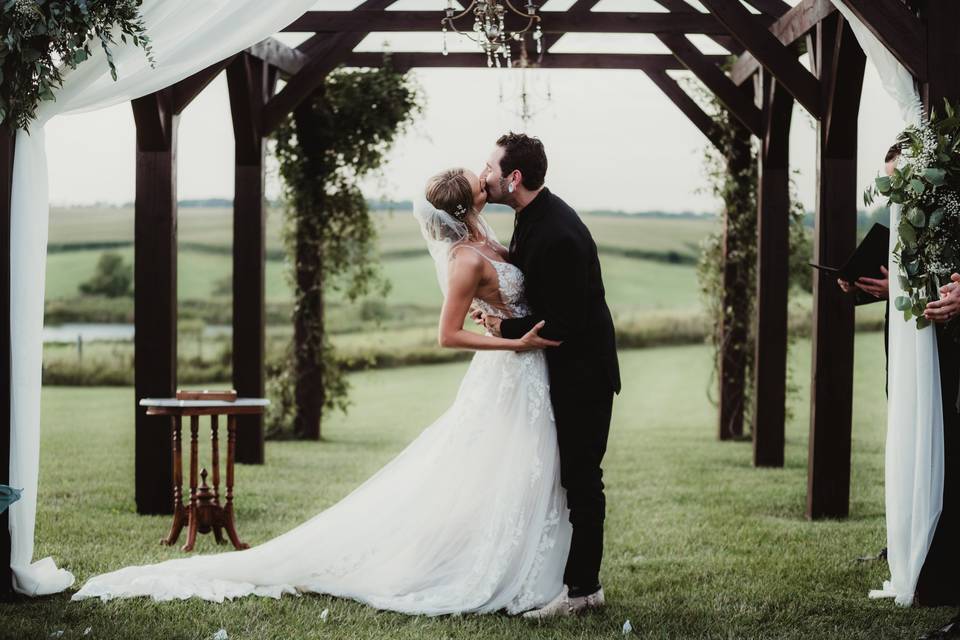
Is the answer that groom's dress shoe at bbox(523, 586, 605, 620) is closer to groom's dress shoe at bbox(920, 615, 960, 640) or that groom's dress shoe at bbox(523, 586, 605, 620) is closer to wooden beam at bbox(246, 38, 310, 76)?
groom's dress shoe at bbox(920, 615, 960, 640)

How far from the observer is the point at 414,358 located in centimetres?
1518

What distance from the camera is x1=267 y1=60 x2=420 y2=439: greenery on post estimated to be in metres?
8.19

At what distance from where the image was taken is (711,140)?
316 inches

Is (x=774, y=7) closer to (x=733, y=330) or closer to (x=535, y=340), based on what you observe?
(x=733, y=330)

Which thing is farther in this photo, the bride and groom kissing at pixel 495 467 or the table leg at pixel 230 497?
the table leg at pixel 230 497

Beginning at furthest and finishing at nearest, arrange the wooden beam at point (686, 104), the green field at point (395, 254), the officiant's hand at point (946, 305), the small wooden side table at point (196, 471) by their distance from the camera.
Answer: the green field at point (395, 254)
the wooden beam at point (686, 104)
the small wooden side table at point (196, 471)
the officiant's hand at point (946, 305)

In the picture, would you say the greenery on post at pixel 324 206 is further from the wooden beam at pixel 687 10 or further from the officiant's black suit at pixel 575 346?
the officiant's black suit at pixel 575 346

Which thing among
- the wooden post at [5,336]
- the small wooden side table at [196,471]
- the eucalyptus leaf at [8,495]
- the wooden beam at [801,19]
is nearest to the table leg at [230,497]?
the small wooden side table at [196,471]

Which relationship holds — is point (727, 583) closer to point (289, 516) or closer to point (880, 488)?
point (289, 516)

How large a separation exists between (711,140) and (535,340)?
4838 millimetres

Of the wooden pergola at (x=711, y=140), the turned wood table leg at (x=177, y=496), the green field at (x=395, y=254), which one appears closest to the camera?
the wooden pergola at (x=711, y=140)

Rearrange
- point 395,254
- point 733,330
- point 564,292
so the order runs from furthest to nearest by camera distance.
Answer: point 395,254, point 733,330, point 564,292

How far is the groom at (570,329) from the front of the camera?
3.59m

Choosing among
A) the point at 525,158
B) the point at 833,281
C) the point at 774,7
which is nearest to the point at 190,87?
the point at 525,158
